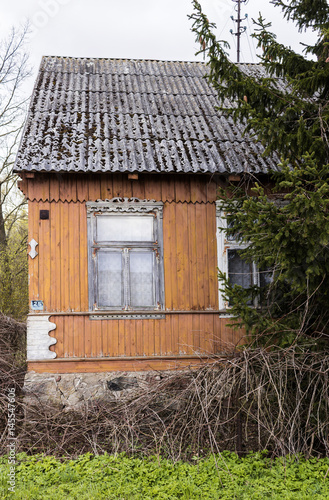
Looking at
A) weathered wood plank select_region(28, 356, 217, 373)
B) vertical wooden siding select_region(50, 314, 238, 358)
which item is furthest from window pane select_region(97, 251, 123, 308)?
weathered wood plank select_region(28, 356, 217, 373)

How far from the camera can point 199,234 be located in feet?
26.4

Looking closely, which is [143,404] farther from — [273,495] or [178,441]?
[273,495]

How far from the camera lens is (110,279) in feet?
25.7

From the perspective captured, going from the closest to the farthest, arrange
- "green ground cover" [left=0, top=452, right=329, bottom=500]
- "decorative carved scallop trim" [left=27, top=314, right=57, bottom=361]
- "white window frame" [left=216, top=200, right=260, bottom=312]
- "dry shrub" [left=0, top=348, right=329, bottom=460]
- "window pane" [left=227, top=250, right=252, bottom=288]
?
"green ground cover" [left=0, top=452, right=329, bottom=500] → "dry shrub" [left=0, top=348, right=329, bottom=460] → "decorative carved scallop trim" [left=27, top=314, right=57, bottom=361] → "white window frame" [left=216, top=200, right=260, bottom=312] → "window pane" [left=227, top=250, right=252, bottom=288]

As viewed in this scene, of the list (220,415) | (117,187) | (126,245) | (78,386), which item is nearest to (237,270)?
(126,245)

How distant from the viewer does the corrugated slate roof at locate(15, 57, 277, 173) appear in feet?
25.3

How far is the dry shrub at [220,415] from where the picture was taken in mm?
5465

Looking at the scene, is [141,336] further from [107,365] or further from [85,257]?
[85,257]

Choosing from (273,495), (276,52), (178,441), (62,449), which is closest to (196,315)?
(178,441)

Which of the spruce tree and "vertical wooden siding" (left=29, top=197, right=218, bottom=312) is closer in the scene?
the spruce tree

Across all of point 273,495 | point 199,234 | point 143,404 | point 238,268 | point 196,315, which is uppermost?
point 199,234

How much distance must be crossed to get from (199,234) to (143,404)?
3.04 m

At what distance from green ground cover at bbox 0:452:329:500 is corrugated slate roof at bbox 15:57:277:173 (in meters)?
4.09

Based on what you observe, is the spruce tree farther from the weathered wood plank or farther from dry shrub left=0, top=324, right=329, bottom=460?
the weathered wood plank
